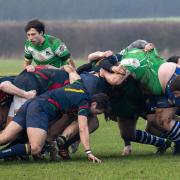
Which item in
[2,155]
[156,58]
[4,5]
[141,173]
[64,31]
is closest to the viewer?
[141,173]

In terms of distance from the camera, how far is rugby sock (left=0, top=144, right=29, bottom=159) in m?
10.1

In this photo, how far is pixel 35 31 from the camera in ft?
37.7

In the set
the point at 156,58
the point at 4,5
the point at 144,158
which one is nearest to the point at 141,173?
the point at 144,158

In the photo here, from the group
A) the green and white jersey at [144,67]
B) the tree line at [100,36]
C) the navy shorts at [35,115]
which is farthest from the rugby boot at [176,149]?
the tree line at [100,36]

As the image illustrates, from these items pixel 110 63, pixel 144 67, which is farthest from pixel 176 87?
pixel 110 63

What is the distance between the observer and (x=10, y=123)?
404 inches

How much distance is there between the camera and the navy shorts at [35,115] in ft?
33.0

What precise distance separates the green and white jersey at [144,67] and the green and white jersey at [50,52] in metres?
1.40

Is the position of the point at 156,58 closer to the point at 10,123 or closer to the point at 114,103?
the point at 114,103

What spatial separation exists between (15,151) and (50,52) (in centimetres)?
222

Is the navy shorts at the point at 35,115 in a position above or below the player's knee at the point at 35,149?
above

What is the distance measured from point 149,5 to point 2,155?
71.2 metres

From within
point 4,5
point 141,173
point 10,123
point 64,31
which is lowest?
point 141,173

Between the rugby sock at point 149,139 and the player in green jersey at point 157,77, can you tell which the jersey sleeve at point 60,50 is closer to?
the player in green jersey at point 157,77
